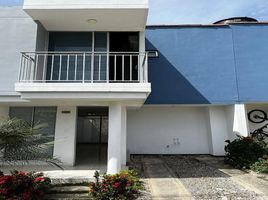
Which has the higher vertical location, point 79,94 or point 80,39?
point 80,39

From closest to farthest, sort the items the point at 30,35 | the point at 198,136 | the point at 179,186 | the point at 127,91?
1. the point at 179,186
2. the point at 127,91
3. the point at 30,35
4. the point at 198,136

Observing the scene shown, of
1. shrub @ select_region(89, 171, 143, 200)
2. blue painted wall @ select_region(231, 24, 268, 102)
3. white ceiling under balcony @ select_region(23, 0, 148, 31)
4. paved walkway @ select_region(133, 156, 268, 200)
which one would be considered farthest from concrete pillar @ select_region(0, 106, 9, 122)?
blue painted wall @ select_region(231, 24, 268, 102)

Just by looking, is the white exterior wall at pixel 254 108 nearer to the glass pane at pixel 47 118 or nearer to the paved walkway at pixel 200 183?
the paved walkway at pixel 200 183

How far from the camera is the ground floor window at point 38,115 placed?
27.8 ft

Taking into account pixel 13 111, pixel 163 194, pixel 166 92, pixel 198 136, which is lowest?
pixel 163 194

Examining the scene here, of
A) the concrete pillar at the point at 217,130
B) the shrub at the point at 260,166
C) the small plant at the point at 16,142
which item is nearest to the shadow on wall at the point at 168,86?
the concrete pillar at the point at 217,130

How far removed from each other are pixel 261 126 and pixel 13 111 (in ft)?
40.9

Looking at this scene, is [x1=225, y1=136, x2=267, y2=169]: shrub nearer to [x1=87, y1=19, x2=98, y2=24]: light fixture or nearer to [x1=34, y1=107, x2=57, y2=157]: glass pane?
[x1=34, y1=107, x2=57, y2=157]: glass pane

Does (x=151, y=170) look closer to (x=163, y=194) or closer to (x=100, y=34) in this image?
(x=163, y=194)

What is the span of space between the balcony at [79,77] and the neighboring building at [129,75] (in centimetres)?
3

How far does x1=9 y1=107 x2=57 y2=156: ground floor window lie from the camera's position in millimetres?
8477

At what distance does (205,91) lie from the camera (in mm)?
11117

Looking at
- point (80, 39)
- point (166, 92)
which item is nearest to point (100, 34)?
point (80, 39)

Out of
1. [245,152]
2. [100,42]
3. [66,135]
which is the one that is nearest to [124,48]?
[100,42]
